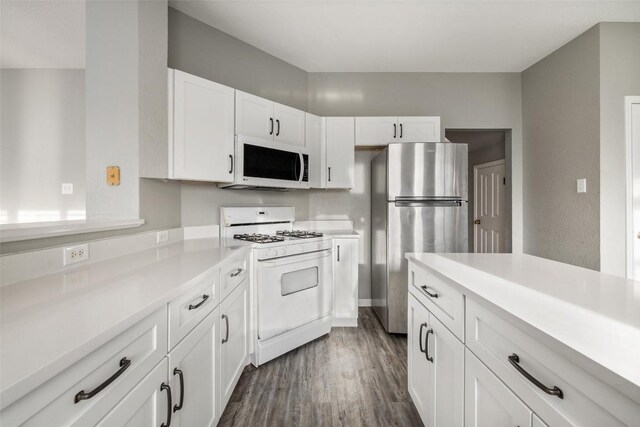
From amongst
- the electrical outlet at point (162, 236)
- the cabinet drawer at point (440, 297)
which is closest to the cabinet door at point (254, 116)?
the electrical outlet at point (162, 236)

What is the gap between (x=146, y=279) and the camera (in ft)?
3.39

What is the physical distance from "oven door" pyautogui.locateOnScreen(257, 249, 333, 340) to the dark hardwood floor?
0.26 metres

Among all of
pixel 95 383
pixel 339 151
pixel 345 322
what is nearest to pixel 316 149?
pixel 339 151

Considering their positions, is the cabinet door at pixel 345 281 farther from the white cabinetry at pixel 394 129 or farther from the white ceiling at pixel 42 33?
the white ceiling at pixel 42 33

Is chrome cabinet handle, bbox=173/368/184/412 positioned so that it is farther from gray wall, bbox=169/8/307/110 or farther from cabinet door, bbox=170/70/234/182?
gray wall, bbox=169/8/307/110

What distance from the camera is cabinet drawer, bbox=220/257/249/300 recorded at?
1.51 metres

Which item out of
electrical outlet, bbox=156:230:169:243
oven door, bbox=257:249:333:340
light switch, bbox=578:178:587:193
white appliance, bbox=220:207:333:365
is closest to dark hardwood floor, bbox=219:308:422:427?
white appliance, bbox=220:207:333:365

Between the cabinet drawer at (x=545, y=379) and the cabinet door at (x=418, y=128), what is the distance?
2408 mm

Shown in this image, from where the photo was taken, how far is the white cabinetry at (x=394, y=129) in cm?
300

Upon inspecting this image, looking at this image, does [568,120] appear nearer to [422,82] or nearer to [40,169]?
[422,82]

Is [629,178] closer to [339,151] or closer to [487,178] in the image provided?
[487,178]

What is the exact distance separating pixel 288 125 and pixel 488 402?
2449 millimetres

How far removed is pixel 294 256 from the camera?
223 centimetres

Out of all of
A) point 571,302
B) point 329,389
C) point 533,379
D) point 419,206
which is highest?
point 419,206
